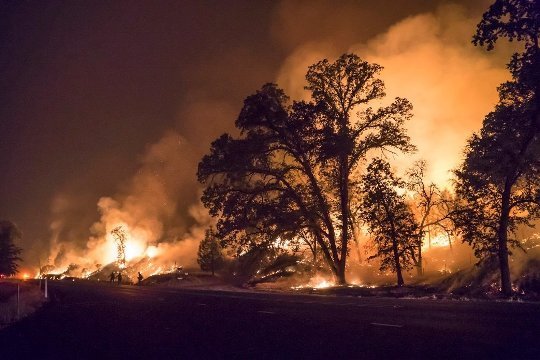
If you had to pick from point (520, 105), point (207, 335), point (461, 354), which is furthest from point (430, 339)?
point (520, 105)

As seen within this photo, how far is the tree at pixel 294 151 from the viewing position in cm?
3219

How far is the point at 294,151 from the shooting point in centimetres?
3431

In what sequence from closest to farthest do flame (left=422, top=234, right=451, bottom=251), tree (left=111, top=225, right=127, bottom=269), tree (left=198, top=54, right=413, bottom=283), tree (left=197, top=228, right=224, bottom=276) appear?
1. tree (left=198, top=54, right=413, bottom=283)
2. flame (left=422, top=234, right=451, bottom=251)
3. tree (left=197, top=228, right=224, bottom=276)
4. tree (left=111, top=225, right=127, bottom=269)

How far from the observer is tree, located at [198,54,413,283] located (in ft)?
106

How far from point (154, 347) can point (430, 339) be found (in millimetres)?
5394

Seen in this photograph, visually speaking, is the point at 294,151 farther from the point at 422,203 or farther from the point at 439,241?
the point at 439,241

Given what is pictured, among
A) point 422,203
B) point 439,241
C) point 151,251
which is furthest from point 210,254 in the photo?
Answer: point 422,203

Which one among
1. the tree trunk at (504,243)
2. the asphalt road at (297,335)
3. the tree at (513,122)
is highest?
the tree at (513,122)

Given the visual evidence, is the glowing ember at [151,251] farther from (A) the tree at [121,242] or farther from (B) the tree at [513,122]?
(B) the tree at [513,122]

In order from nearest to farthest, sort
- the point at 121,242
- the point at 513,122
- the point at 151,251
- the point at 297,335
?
1. the point at 297,335
2. the point at 513,122
3. the point at 121,242
4. the point at 151,251

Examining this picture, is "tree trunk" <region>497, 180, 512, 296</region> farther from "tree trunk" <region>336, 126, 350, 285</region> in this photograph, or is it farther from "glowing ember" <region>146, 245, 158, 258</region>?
"glowing ember" <region>146, 245, 158, 258</region>

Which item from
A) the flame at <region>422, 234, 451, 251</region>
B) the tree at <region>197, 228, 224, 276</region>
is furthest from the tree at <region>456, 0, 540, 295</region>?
the tree at <region>197, 228, 224, 276</region>

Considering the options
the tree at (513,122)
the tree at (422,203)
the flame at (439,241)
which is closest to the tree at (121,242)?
the flame at (439,241)

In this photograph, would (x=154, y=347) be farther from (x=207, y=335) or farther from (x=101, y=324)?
(x=101, y=324)
